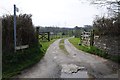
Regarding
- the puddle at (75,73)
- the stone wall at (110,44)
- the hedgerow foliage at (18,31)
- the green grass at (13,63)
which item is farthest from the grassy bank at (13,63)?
the stone wall at (110,44)

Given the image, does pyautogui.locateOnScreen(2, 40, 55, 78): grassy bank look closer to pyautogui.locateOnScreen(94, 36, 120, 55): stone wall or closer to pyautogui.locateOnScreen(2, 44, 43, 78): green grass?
pyautogui.locateOnScreen(2, 44, 43, 78): green grass

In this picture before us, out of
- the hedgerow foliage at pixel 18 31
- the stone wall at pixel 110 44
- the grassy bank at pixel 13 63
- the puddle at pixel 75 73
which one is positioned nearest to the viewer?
the puddle at pixel 75 73

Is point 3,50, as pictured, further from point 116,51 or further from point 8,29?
point 116,51

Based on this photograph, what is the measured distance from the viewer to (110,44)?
1864 cm

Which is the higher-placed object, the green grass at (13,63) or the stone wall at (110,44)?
the stone wall at (110,44)

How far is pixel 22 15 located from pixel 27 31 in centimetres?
139

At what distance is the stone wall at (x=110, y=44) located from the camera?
17.3 metres

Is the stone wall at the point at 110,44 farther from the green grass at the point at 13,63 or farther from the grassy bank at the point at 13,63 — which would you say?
the green grass at the point at 13,63

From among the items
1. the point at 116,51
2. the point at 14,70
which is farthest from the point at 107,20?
the point at 14,70

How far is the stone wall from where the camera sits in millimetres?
17319

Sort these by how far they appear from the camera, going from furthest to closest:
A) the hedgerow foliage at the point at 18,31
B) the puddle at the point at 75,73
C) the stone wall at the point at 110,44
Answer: the stone wall at the point at 110,44
the hedgerow foliage at the point at 18,31
the puddle at the point at 75,73

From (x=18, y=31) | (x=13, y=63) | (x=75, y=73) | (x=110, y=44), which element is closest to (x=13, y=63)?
(x=13, y=63)

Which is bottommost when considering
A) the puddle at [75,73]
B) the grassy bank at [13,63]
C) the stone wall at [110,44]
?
the puddle at [75,73]

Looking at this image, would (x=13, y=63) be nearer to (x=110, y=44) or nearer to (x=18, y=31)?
(x=18, y=31)
